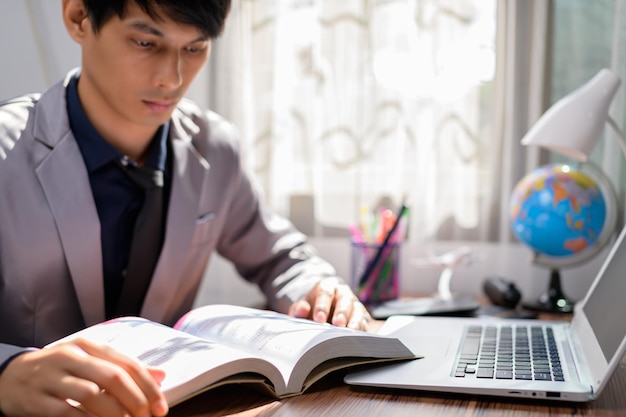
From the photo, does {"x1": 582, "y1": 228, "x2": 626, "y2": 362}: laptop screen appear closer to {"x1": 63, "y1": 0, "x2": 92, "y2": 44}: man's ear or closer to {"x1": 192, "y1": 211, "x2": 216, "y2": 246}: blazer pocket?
{"x1": 192, "y1": 211, "x2": 216, "y2": 246}: blazer pocket

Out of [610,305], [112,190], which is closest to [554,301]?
[610,305]

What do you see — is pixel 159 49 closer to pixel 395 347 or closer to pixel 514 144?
pixel 395 347

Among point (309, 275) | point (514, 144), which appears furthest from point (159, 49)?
point (514, 144)

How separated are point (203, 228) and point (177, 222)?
8cm

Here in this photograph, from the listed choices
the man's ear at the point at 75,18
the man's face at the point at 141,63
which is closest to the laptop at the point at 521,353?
the man's face at the point at 141,63

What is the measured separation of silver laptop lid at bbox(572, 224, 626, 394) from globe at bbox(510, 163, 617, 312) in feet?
0.80

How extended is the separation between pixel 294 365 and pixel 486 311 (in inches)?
25.6

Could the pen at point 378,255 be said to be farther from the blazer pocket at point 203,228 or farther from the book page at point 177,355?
the book page at point 177,355

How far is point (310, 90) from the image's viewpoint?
69.2 inches

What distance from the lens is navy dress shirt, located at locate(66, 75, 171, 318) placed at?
120 cm

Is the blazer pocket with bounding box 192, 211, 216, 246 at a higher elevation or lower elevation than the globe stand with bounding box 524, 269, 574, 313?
higher

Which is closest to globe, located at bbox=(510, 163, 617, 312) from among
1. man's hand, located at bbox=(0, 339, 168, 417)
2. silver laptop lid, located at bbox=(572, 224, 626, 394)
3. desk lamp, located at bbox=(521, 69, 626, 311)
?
desk lamp, located at bbox=(521, 69, 626, 311)

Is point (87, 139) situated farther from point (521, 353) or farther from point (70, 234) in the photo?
point (521, 353)

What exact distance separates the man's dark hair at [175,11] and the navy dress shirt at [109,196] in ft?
0.59
